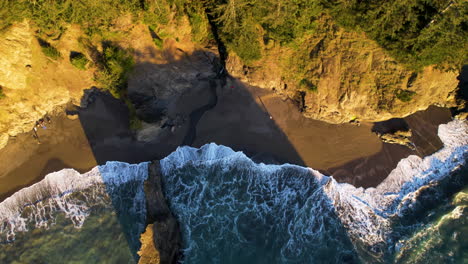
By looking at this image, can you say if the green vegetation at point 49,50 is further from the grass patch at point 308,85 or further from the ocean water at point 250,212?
the grass patch at point 308,85

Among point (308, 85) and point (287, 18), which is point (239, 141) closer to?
point (308, 85)

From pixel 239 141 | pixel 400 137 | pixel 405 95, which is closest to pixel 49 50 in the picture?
pixel 239 141

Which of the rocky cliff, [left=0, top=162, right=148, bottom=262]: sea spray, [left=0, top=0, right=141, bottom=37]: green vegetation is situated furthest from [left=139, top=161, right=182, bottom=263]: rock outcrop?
[left=0, top=0, right=141, bottom=37]: green vegetation

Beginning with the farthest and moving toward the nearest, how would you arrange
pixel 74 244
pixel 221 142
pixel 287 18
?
pixel 221 142, pixel 74 244, pixel 287 18

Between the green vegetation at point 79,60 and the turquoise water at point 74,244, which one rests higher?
the green vegetation at point 79,60

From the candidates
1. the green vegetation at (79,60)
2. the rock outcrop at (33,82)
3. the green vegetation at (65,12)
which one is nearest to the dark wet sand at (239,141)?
the rock outcrop at (33,82)

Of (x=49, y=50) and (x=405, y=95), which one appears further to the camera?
(x=49, y=50)

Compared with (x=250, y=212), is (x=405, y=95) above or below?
above
